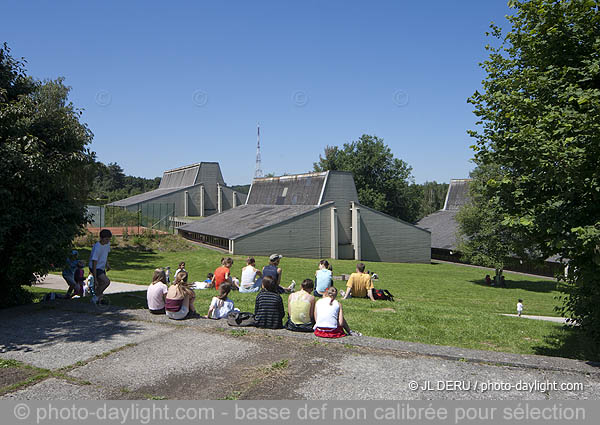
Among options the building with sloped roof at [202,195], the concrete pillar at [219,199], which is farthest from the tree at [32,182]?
the concrete pillar at [219,199]

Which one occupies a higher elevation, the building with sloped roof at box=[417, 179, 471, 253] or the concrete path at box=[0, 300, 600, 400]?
the building with sloped roof at box=[417, 179, 471, 253]

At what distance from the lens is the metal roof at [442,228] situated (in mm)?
51188

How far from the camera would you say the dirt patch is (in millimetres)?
6188

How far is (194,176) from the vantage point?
68625mm

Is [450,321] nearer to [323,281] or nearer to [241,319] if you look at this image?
[323,281]

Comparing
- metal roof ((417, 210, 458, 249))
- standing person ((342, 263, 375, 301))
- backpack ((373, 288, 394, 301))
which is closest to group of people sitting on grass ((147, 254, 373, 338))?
standing person ((342, 263, 375, 301))

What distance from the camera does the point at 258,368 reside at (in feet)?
22.1

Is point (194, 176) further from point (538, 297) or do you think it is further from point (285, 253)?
point (538, 297)

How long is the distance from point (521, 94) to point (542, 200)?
2.16 meters

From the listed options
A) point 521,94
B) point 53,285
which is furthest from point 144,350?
point 53,285

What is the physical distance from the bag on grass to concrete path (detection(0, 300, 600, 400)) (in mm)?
207

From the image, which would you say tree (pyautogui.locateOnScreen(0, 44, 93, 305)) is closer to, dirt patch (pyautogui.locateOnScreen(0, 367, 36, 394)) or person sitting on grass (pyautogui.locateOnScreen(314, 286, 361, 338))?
dirt patch (pyautogui.locateOnScreen(0, 367, 36, 394))

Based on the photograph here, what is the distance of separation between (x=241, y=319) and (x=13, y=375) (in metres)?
3.94

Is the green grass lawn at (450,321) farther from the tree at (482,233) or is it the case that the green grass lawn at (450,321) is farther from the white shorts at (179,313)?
the tree at (482,233)
